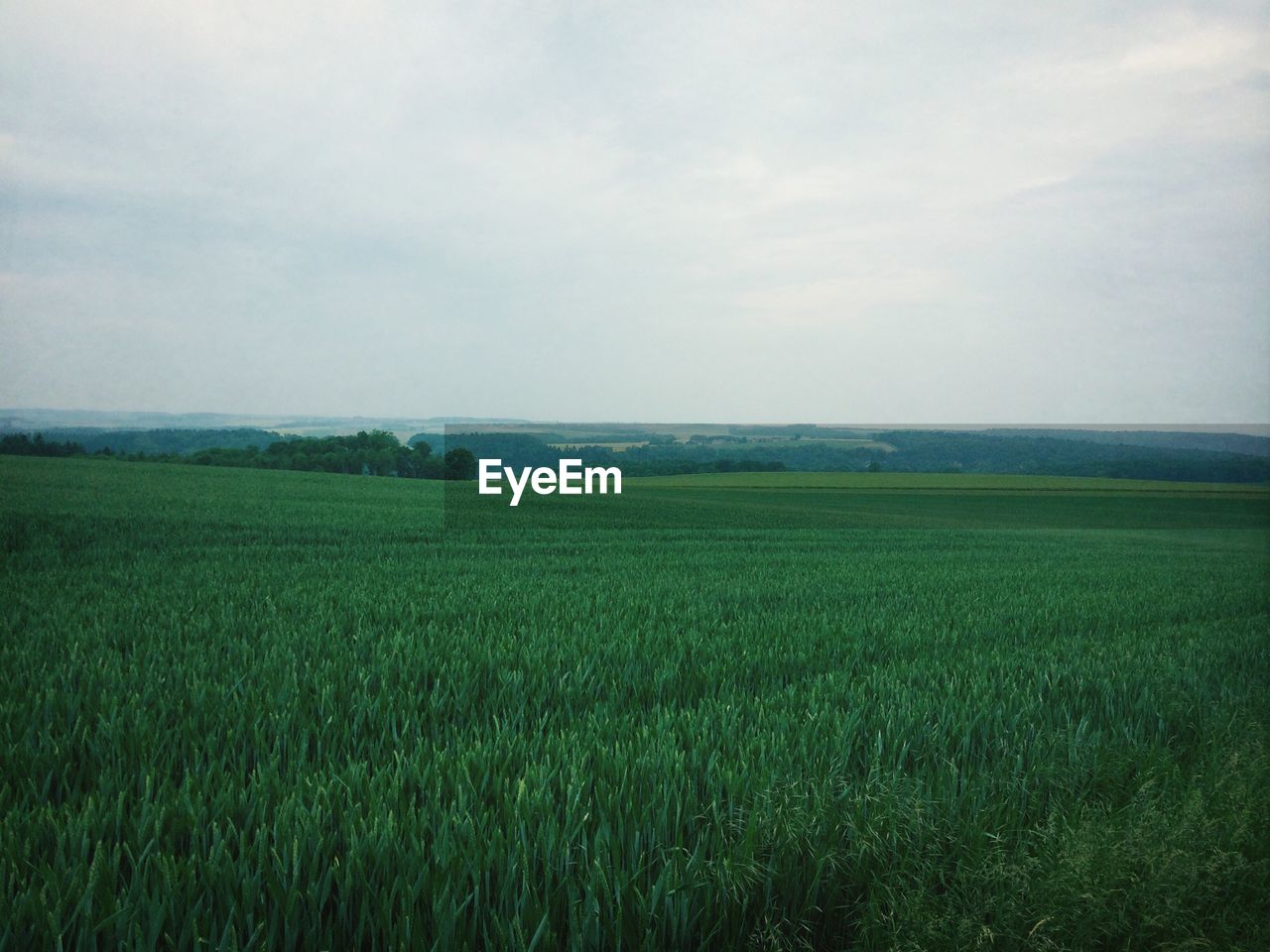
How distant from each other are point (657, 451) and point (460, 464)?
48.9 feet

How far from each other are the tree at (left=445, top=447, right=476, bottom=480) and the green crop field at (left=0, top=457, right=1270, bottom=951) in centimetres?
4481

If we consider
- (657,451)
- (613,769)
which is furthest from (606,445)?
(613,769)

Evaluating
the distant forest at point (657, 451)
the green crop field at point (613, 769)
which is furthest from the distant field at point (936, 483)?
the green crop field at point (613, 769)

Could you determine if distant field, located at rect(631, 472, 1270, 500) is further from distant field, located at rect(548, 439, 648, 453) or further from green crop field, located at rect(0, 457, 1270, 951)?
green crop field, located at rect(0, 457, 1270, 951)

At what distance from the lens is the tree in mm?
55188

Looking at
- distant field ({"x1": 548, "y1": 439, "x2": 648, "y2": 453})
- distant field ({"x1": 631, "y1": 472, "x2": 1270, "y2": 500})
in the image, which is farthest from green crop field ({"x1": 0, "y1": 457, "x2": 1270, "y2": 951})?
distant field ({"x1": 631, "y1": 472, "x2": 1270, "y2": 500})

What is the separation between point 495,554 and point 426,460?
40.5 m

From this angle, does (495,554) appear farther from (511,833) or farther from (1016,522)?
(1016,522)

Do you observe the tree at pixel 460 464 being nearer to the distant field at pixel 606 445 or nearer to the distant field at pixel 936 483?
the distant field at pixel 606 445

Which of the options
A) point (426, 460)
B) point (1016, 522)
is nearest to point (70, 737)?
point (1016, 522)

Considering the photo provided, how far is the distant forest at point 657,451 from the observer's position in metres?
50.3

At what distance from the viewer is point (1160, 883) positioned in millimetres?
3127

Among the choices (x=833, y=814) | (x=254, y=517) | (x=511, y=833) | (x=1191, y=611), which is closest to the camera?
(x=511, y=833)

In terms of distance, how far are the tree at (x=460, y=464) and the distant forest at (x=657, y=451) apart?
7cm
